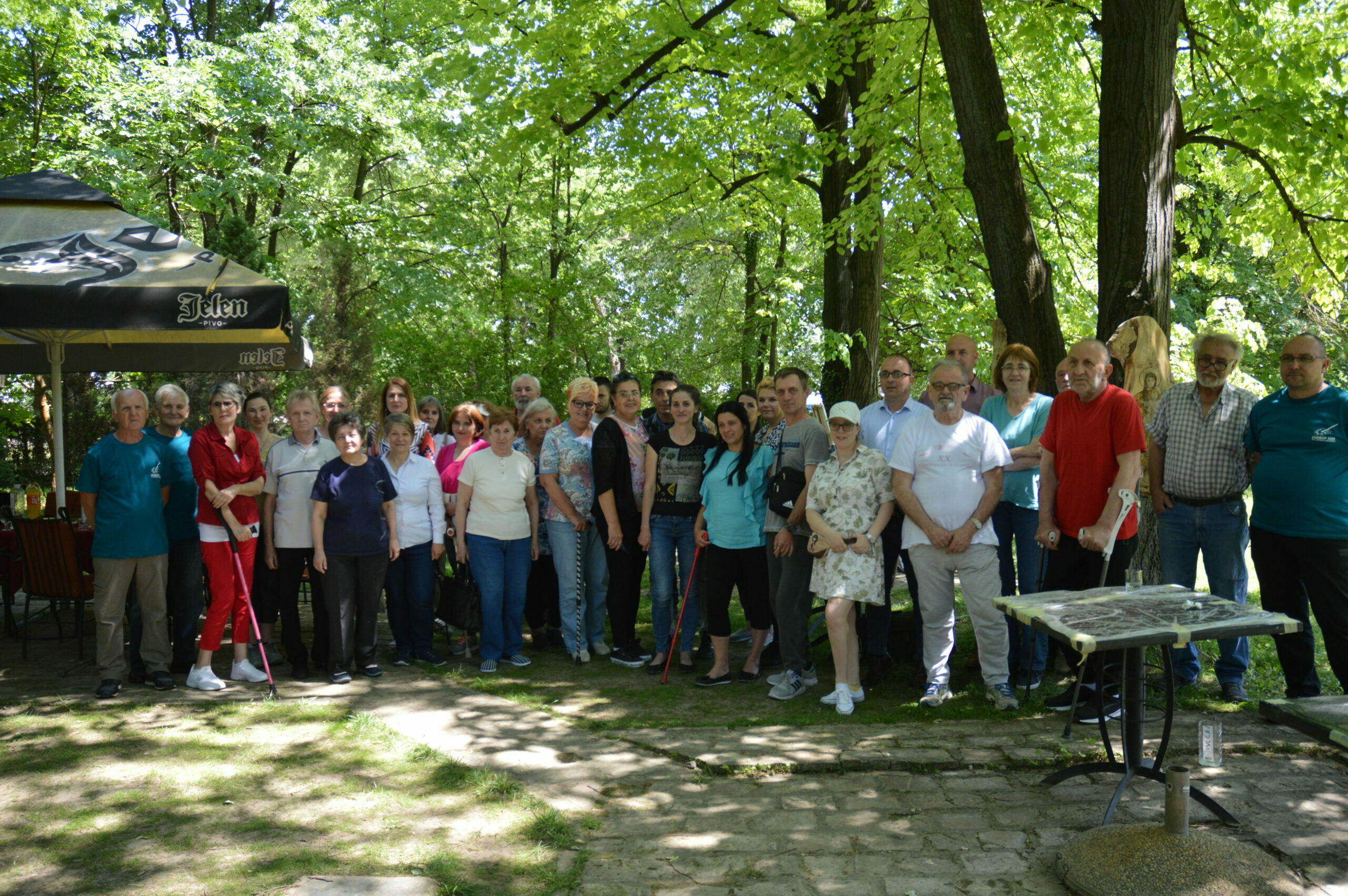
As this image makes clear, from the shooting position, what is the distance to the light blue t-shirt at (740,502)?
20.3 ft

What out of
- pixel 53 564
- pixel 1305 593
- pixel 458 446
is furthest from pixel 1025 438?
pixel 53 564

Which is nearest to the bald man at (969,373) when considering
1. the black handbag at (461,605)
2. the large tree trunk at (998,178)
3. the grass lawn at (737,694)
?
the large tree trunk at (998,178)

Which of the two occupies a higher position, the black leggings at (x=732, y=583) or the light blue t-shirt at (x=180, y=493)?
the light blue t-shirt at (x=180, y=493)

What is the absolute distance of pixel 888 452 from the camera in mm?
6074

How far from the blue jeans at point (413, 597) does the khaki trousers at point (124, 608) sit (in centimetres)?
141

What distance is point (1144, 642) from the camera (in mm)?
3355

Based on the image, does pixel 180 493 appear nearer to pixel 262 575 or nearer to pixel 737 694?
pixel 262 575

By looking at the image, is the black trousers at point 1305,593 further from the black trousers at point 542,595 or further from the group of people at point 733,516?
the black trousers at point 542,595

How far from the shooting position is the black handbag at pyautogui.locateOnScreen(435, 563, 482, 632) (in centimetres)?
670

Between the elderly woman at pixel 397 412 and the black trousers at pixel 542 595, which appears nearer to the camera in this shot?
the elderly woman at pixel 397 412

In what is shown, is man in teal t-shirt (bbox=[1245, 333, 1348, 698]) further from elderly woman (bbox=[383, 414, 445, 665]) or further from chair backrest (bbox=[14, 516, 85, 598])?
chair backrest (bbox=[14, 516, 85, 598])

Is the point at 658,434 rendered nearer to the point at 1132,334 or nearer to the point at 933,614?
the point at 933,614

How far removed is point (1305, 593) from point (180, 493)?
258 inches

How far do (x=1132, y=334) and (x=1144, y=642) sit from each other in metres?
3.26
